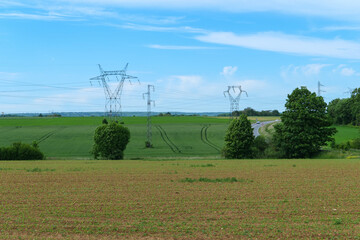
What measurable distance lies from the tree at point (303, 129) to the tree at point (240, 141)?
238 inches

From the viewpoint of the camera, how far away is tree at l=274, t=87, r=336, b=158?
7494 cm

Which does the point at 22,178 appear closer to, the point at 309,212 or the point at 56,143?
the point at 309,212

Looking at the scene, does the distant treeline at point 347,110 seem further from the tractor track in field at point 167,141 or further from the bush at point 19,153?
the bush at point 19,153

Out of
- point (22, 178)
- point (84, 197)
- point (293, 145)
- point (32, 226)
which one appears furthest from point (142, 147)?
point (32, 226)

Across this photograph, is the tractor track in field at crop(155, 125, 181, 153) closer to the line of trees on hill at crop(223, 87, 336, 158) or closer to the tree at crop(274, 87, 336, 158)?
the line of trees on hill at crop(223, 87, 336, 158)

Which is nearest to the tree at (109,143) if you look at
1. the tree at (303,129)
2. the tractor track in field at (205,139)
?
the tractor track in field at (205,139)

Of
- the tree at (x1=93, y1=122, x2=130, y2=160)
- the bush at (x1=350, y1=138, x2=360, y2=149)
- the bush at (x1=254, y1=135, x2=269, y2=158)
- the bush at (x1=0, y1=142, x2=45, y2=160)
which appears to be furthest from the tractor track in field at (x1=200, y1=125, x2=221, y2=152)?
the bush at (x1=0, y1=142, x2=45, y2=160)

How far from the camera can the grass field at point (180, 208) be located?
613 inches

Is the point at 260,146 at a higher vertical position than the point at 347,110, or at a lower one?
lower

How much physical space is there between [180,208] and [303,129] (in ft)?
203

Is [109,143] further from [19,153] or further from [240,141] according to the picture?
[240,141]

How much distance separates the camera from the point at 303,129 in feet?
250

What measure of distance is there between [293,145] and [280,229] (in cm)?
6258

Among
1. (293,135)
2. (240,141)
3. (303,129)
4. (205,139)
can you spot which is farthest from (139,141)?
(303,129)
